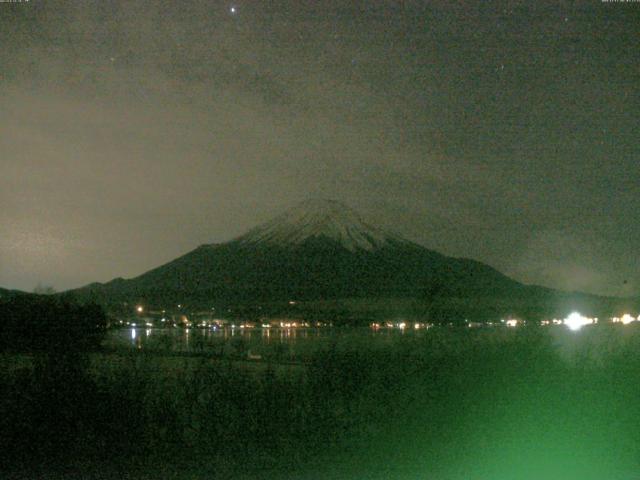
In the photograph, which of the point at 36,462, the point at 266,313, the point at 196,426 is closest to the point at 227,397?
the point at 196,426

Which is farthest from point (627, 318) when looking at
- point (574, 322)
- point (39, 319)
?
point (39, 319)

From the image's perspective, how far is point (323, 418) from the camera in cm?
1112

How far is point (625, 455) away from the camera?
1076cm

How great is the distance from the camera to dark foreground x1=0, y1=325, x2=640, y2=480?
9953mm

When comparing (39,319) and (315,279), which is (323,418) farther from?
(315,279)

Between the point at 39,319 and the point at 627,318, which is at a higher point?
the point at 39,319

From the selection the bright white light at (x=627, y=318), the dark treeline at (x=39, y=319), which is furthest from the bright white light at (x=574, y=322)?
the dark treeline at (x=39, y=319)

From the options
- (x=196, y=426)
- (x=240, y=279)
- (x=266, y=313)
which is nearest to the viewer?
(x=196, y=426)

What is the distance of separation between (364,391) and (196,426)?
8.16 ft

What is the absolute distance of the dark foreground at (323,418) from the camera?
9.95 metres

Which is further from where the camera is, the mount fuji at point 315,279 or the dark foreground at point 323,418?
the mount fuji at point 315,279

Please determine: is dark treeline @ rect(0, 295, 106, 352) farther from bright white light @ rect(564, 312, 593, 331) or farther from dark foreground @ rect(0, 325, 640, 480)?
bright white light @ rect(564, 312, 593, 331)

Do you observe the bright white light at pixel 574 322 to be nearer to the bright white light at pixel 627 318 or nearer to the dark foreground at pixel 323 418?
the bright white light at pixel 627 318

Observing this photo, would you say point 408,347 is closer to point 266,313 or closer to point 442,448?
point 442,448
